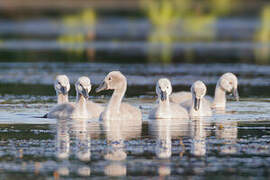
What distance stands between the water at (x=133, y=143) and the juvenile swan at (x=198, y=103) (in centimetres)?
38

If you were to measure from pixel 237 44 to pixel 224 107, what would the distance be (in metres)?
23.0

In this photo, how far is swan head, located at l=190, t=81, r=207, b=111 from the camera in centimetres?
1906

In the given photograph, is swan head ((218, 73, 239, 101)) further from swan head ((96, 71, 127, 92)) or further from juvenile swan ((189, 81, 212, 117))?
swan head ((96, 71, 127, 92))

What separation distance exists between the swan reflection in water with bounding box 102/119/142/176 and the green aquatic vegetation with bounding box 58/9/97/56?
21.2m

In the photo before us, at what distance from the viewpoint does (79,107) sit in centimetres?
1892

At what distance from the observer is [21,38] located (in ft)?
163

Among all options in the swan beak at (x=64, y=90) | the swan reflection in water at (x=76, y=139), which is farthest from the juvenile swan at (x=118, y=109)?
the swan beak at (x=64, y=90)

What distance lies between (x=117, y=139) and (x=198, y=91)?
165 inches

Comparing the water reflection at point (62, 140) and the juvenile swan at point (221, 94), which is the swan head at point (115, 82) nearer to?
the water reflection at point (62, 140)

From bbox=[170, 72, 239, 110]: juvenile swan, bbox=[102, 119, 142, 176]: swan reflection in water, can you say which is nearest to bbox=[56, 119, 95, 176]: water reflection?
bbox=[102, 119, 142, 176]: swan reflection in water

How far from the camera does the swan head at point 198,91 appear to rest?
1906 centimetres

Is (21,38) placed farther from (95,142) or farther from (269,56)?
(95,142)

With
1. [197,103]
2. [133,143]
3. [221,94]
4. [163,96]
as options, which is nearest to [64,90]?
[163,96]

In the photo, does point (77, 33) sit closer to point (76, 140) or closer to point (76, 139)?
point (76, 139)
